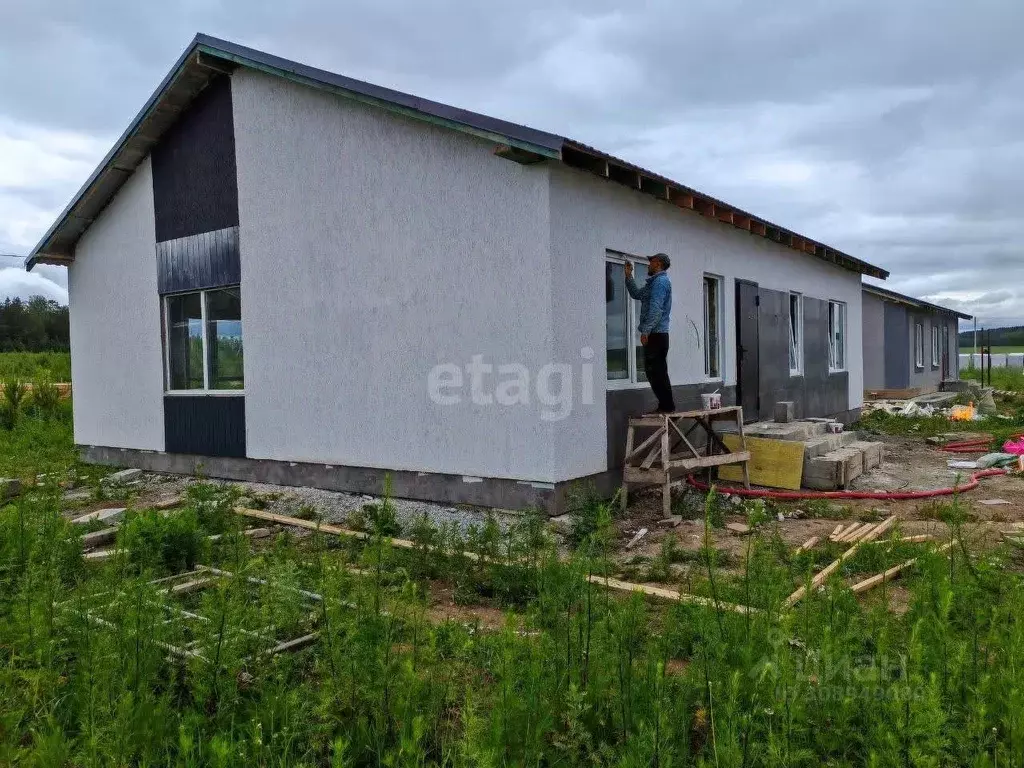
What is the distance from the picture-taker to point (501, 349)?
25.2 ft

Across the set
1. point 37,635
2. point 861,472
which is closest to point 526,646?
point 37,635

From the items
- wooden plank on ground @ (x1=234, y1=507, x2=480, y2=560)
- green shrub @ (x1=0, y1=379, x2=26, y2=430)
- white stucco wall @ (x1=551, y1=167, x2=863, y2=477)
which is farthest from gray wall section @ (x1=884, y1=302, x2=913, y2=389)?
green shrub @ (x1=0, y1=379, x2=26, y2=430)

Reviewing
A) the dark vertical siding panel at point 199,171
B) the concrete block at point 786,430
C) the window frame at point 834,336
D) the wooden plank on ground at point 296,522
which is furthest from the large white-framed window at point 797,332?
the dark vertical siding panel at point 199,171

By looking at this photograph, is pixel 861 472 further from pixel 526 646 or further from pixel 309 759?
pixel 309 759

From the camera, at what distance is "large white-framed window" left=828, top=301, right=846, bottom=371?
620 inches

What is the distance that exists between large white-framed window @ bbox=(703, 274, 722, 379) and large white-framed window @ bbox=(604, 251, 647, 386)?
7.04ft

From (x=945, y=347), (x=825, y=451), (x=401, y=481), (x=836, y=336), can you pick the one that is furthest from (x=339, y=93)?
(x=945, y=347)

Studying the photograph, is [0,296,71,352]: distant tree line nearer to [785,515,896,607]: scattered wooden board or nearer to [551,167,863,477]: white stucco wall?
[551,167,863,477]: white stucco wall

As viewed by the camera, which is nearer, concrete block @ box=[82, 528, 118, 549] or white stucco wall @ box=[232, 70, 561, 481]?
concrete block @ box=[82, 528, 118, 549]

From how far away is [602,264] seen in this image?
8.24 metres

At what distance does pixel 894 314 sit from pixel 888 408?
7.01m

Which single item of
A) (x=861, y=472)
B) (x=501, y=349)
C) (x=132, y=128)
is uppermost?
(x=132, y=128)

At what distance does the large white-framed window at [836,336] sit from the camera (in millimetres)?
15750

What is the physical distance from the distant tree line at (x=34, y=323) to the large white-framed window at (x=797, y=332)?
135 ft
